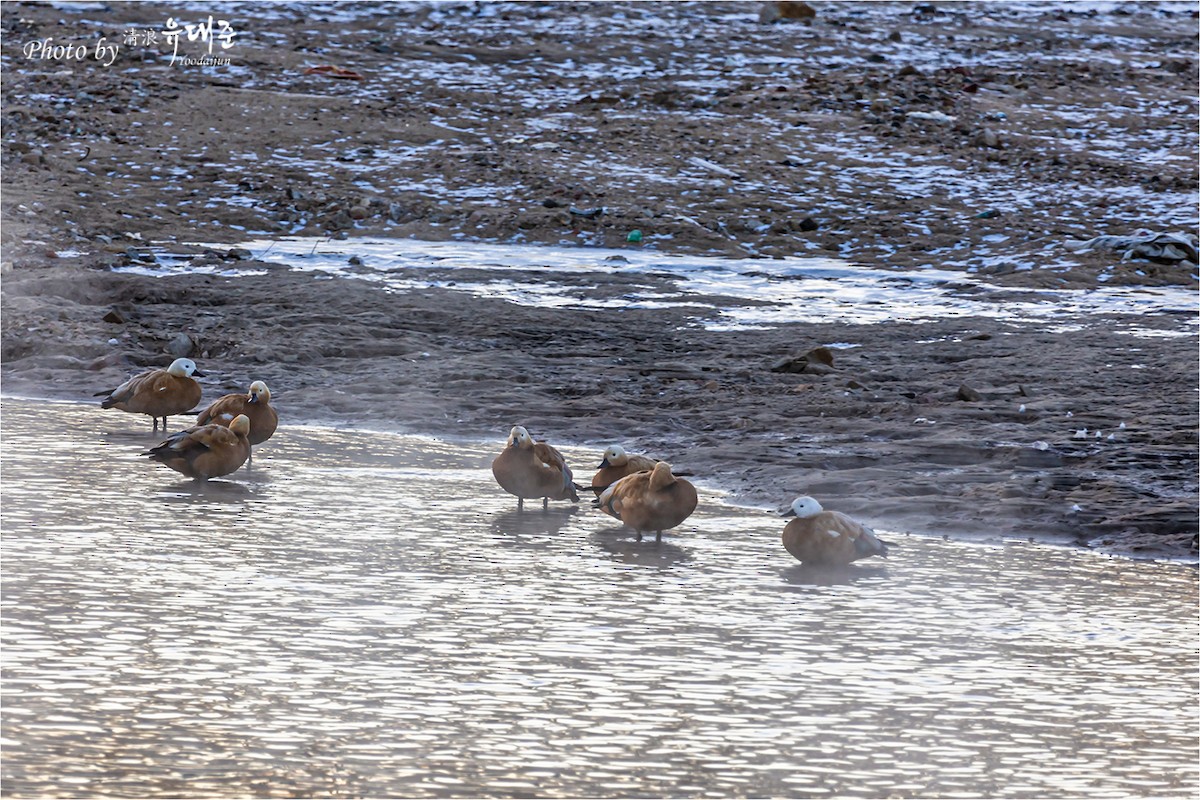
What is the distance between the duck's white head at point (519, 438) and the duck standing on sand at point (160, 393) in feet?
7.94

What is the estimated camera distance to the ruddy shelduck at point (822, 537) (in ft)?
21.3

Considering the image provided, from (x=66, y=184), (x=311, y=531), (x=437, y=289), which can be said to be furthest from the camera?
(x=66, y=184)

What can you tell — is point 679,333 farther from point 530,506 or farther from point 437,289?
point 530,506

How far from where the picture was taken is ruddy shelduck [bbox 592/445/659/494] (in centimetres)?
748

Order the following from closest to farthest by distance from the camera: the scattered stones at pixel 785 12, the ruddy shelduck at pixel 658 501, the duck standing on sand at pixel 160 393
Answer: the ruddy shelduck at pixel 658 501, the duck standing on sand at pixel 160 393, the scattered stones at pixel 785 12

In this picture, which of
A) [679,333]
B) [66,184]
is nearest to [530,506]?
[679,333]

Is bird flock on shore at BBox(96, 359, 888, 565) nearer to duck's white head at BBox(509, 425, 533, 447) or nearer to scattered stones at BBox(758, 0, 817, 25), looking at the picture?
duck's white head at BBox(509, 425, 533, 447)

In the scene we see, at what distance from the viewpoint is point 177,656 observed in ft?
16.6

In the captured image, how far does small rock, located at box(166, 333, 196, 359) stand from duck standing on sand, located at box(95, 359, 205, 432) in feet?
8.16

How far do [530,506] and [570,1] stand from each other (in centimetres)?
2276

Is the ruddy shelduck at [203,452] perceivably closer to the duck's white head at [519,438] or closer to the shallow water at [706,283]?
the duck's white head at [519,438]

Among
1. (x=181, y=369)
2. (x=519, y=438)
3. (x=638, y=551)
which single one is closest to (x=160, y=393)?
(x=181, y=369)

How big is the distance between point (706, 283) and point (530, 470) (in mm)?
7984

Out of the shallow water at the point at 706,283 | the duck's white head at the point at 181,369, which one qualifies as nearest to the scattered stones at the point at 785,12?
the shallow water at the point at 706,283
